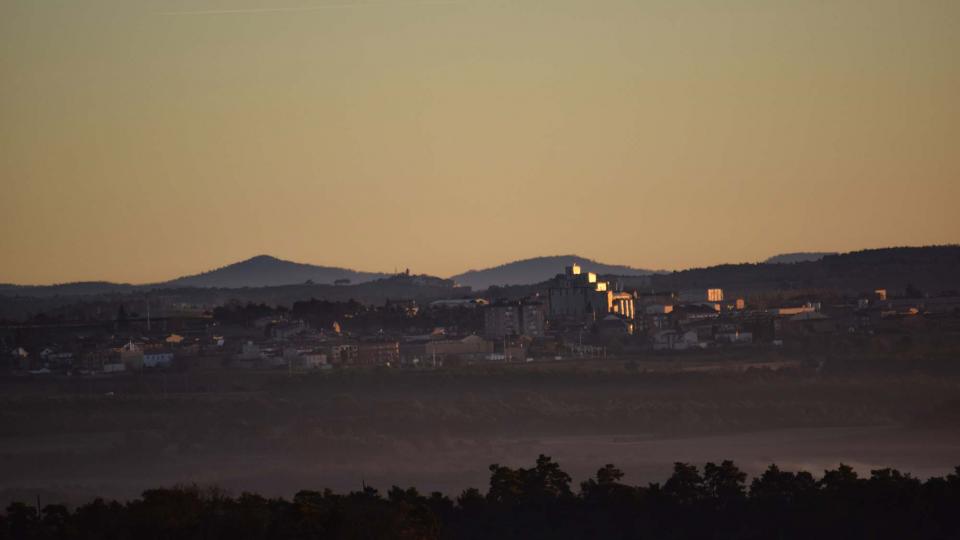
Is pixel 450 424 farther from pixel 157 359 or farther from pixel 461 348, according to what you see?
pixel 461 348

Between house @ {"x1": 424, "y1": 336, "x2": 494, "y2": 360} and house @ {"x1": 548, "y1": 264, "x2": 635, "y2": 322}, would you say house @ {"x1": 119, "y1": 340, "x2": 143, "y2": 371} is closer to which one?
house @ {"x1": 424, "y1": 336, "x2": 494, "y2": 360}

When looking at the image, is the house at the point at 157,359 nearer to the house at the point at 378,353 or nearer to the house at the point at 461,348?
the house at the point at 378,353

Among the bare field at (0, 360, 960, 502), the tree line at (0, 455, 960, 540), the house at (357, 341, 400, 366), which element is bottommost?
the tree line at (0, 455, 960, 540)

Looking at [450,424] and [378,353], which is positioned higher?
[378,353]

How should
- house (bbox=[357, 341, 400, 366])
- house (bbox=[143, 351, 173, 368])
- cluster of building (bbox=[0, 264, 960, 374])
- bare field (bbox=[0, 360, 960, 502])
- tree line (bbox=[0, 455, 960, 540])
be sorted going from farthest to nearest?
1. house (bbox=[357, 341, 400, 366])
2. cluster of building (bbox=[0, 264, 960, 374])
3. house (bbox=[143, 351, 173, 368])
4. bare field (bbox=[0, 360, 960, 502])
5. tree line (bbox=[0, 455, 960, 540])

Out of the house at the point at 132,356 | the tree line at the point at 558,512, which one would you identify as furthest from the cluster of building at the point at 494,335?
the tree line at the point at 558,512

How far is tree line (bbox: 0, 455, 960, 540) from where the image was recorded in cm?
3797

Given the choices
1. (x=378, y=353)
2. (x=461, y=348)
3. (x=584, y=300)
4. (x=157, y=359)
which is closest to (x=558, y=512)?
(x=157, y=359)

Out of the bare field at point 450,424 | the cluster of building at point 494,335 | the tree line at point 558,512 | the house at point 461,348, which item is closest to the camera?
the tree line at point 558,512

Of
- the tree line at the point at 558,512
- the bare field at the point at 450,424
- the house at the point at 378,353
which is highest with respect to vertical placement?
the house at the point at 378,353

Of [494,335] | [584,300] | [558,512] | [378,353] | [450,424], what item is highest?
[584,300]

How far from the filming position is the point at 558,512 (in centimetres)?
4234

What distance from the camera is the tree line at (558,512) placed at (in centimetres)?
3797

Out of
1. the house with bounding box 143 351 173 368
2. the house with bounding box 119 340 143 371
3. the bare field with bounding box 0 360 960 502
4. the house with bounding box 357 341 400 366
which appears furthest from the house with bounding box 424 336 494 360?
the house with bounding box 119 340 143 371
